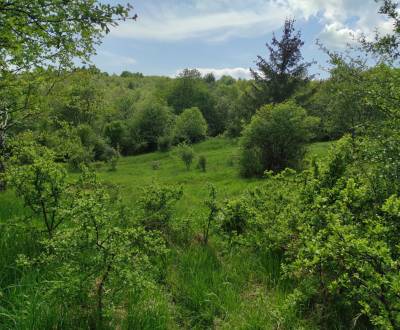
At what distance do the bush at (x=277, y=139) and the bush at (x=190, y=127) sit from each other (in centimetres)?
3002

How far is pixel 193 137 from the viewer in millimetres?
51219

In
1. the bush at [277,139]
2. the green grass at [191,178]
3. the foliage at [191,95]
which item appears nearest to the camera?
the green grass at [191,178]

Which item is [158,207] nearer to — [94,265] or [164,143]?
[94,265]

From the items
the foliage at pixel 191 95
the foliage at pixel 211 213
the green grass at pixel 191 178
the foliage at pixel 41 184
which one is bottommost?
the green grass at pixel 191 178

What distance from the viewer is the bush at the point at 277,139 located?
1856 centimetres

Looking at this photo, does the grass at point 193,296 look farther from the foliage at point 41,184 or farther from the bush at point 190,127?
the bush at point 190,127

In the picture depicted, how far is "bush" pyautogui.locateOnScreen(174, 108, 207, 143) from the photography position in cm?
4984

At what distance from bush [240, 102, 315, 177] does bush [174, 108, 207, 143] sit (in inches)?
1182

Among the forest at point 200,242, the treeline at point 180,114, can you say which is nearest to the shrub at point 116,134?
the treeline at point 180,114

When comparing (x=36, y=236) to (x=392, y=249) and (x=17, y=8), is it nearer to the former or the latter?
(x=17, y=8)

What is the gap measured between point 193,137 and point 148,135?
22.3ft

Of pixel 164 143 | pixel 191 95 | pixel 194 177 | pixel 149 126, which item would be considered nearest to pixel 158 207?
pixel 194 177

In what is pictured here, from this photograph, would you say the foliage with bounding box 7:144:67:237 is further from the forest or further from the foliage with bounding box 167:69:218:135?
the foliage with bounding box 167:69:218:135

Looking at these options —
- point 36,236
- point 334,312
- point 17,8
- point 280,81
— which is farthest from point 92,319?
point 280,81
